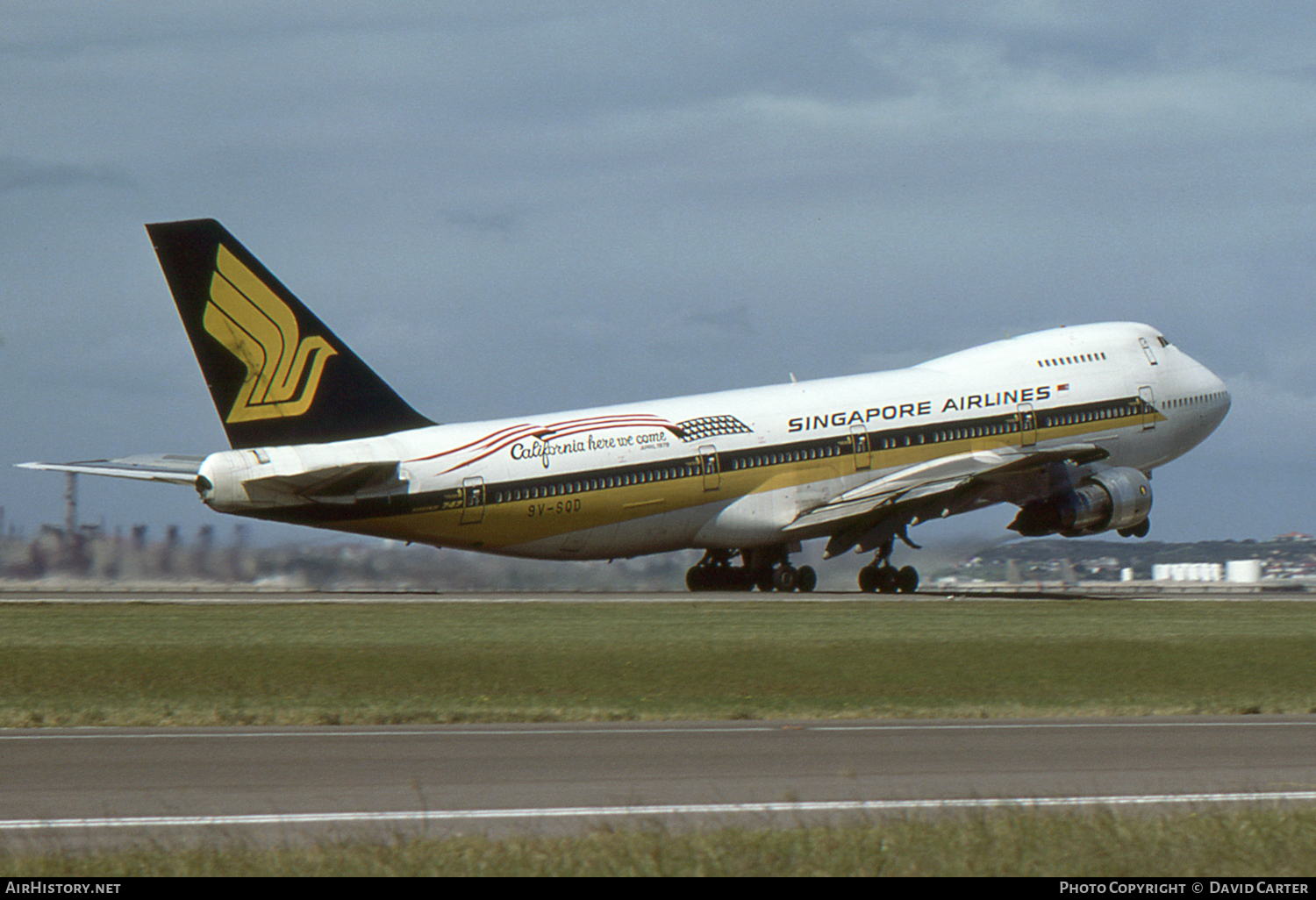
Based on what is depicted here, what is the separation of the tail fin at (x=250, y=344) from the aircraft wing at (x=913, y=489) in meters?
15.6

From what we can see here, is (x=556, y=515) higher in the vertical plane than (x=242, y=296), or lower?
lower

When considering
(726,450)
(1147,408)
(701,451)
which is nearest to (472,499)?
(701,451)

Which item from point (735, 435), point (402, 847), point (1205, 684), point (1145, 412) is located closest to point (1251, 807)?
point (402, 847)

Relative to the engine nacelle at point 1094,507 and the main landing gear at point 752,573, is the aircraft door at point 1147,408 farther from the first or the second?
the main landing gear at point 752,573

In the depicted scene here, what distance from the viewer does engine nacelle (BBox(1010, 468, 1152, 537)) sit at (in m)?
51.1

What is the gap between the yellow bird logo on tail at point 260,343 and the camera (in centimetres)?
4447

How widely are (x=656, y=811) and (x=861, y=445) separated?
38224 mm

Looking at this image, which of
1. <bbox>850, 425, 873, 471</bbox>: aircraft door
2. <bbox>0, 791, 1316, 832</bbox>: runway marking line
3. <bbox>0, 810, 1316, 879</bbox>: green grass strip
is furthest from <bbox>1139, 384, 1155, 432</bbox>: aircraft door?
<bbox>0, 810, 1316, 879</bbox>: green grass strip

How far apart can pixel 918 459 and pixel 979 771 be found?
117 ft

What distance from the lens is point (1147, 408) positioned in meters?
55.5

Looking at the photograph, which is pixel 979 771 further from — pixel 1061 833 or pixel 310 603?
pixel 310 603

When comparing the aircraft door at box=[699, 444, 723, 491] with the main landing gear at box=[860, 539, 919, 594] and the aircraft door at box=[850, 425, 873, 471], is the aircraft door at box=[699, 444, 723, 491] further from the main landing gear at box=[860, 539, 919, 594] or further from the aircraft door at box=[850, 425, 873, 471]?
the main landing gear at box=[860, 539, 919, 594]

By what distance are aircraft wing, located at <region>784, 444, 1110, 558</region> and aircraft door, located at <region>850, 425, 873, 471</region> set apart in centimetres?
76

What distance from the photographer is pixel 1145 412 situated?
55406 mm
